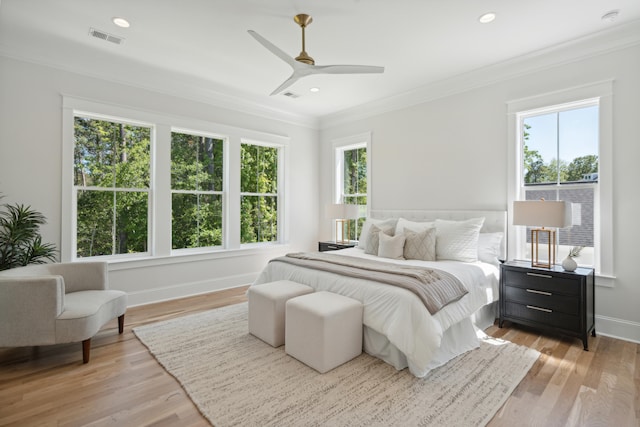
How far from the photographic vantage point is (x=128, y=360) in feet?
8.40

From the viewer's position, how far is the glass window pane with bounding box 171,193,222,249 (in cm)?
443

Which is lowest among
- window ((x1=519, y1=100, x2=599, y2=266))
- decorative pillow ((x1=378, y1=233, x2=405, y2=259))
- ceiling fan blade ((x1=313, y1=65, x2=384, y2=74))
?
decorative pillow ((x1=378, y1=233, x2=405, y2=259))

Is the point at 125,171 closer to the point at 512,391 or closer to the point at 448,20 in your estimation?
the point at 448,20

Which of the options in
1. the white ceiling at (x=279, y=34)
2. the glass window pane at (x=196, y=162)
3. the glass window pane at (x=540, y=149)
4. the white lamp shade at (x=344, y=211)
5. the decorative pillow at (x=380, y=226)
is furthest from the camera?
the white lamp shade at (x=344, y=211)

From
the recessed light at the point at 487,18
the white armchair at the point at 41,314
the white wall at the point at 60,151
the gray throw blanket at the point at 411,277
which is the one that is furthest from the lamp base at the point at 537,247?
the white armchair at the point at 41,314

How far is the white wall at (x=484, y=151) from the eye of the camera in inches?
116

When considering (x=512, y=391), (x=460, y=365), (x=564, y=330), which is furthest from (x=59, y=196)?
(x=564, y=330)

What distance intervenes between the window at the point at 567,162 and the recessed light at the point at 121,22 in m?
4.20

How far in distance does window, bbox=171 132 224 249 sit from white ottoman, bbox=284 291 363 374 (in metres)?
2.56

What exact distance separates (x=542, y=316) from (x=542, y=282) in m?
0.32

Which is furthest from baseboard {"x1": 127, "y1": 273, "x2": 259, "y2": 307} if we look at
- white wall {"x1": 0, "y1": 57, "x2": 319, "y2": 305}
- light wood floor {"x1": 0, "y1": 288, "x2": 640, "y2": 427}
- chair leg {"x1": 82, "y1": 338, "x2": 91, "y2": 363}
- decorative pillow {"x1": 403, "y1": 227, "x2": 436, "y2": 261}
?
decorative pillow {"x1": 403, "y1": 227, "x2": 436, "y2": 261}

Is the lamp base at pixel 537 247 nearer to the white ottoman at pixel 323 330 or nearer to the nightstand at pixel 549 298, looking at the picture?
the nightstand at pixel 549 298

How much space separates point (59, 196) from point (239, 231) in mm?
2223

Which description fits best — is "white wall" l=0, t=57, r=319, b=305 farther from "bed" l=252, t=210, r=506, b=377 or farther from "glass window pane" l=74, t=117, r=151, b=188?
"bed" l=252, t=210, r=506, b=377
